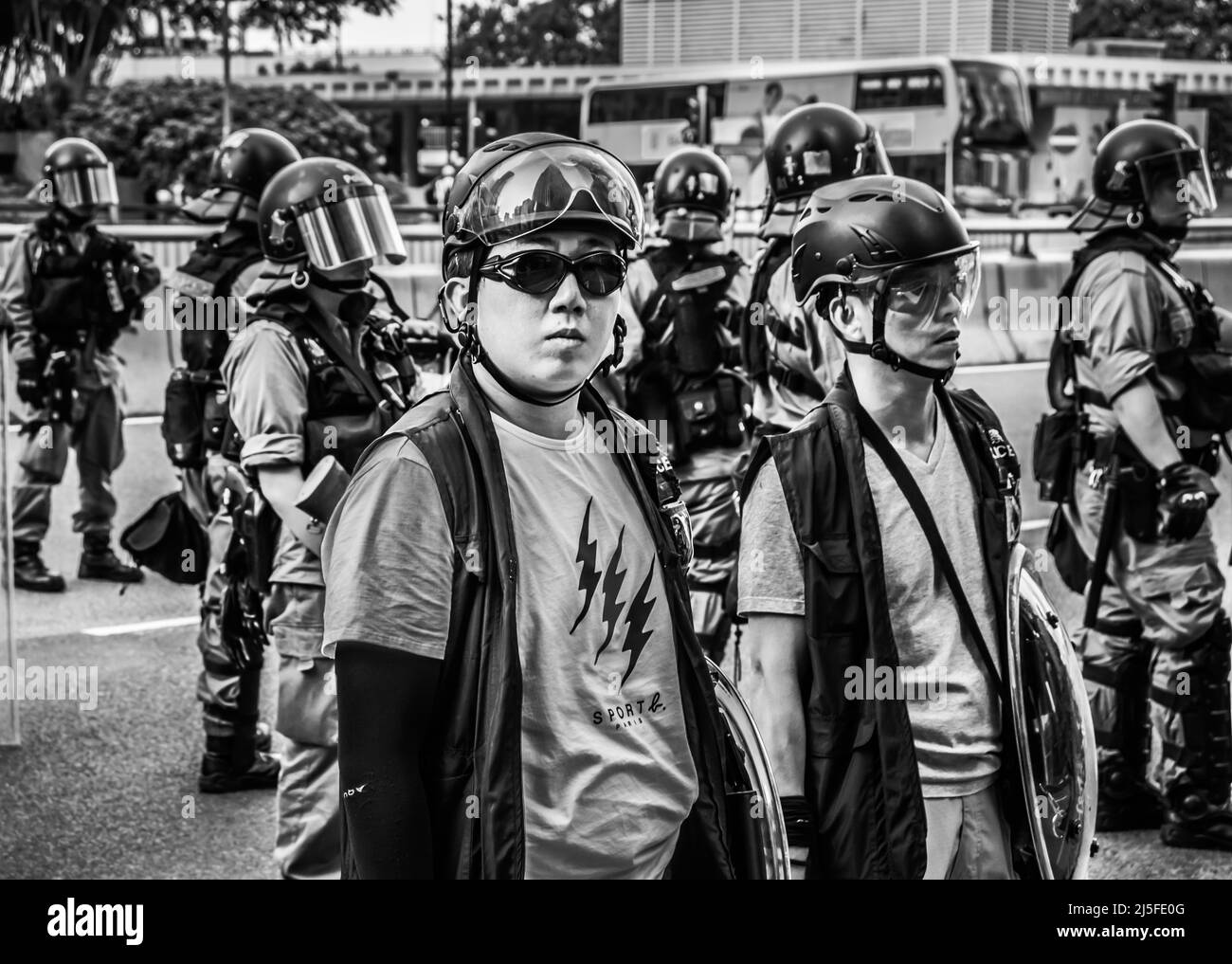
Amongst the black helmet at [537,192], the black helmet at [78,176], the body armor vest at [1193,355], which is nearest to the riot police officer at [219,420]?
the black helmet at [78,176]

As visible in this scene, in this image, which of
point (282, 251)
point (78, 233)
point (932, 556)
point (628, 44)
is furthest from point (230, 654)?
point (628, 44)

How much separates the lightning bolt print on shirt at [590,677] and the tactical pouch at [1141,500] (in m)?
3.31

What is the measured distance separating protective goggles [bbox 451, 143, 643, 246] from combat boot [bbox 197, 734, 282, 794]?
387cm

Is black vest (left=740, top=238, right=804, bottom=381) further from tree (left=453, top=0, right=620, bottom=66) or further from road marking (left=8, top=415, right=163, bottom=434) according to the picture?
tree (left=453, top=0, right=620, bottom=66)

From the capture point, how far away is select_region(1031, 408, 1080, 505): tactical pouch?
5727 millimetres

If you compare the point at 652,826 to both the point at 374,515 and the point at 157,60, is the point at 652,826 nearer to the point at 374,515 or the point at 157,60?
the point at 374,515

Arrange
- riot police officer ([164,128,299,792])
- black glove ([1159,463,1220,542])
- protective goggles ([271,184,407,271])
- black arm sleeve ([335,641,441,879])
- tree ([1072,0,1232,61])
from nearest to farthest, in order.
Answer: black arm sleeve ([335,641,441,879]), protective goggles ([271,184,407,271]), black glove ([1159,463,1220,542]), riot police officer ([164,128,299,792]), tree ([1072,0,1232,61])

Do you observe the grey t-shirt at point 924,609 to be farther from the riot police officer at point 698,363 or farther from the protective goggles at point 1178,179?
the riot police officer at point 698,363

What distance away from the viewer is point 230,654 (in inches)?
231

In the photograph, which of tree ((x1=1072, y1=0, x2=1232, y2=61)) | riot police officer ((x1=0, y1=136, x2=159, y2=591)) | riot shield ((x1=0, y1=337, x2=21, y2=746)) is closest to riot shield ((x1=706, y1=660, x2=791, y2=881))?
riot shield ((x1=0, y1=337, x2=21, y2=746))

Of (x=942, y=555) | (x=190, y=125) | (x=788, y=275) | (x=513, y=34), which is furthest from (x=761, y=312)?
(x=513, y=34)

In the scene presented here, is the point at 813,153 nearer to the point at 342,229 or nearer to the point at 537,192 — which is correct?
the point at 342,229

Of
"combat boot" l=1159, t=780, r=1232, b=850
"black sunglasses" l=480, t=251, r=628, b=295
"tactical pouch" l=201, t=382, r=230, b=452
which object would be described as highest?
"black sunglasses" l=480, t=251, r=628, b=295

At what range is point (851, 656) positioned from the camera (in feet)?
9.87
